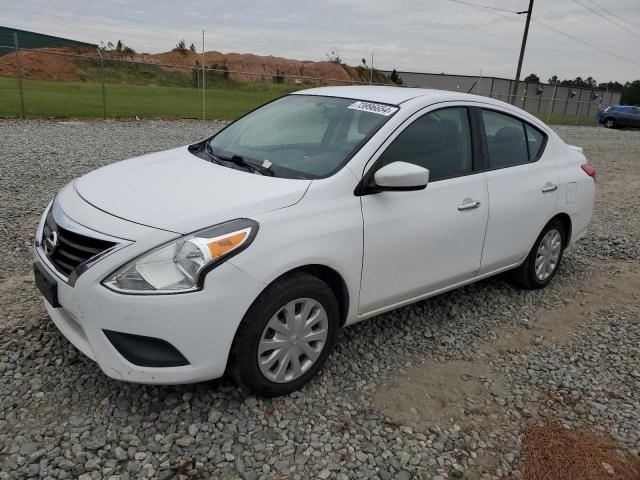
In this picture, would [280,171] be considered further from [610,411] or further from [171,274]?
[610,411]

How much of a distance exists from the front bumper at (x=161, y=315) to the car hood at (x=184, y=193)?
0.15 metres

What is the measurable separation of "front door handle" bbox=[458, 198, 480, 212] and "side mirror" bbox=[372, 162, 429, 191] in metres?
0.65

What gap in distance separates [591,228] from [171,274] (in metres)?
6.42

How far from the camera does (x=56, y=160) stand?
890cm

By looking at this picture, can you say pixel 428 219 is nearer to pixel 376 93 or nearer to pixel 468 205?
pixel 468 205

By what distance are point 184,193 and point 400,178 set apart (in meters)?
1.20

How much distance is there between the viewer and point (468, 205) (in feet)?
12.0

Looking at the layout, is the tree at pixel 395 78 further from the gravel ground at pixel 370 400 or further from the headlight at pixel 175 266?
the headlight at pixel 175 266

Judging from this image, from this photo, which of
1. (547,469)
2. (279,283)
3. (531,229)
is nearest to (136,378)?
(279,283)

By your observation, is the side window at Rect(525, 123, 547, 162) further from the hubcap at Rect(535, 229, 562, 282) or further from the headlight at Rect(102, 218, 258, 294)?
the headlight at Rect(102, 218, 258, 294)

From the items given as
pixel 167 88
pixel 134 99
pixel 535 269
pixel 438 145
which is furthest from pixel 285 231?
pixel 167 88

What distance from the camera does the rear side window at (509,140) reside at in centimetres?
403

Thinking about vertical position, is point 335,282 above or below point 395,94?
below

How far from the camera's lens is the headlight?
2439mm
